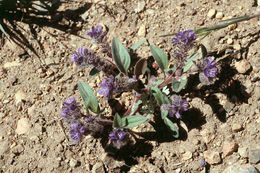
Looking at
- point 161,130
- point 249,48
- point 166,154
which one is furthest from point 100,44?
point 249,48

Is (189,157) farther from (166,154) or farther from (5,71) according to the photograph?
(5,71)

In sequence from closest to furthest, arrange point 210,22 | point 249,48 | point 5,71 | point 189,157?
1. point 189,157
2. point 249,48
3. point 210,22
4. point 5,71

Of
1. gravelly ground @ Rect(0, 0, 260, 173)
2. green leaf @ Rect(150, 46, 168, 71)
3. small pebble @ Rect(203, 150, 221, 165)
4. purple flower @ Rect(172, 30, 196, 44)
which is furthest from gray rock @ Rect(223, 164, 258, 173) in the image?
purple flower @ Rect(172, 30, 196, 44)

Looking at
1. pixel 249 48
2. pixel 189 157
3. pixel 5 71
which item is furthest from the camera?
pixel 5 71

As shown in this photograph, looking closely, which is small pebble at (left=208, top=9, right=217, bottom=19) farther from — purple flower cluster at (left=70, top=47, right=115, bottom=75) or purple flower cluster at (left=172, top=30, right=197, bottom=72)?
purple flower cluster at (left=70, top=47, right=115, bottom=75)

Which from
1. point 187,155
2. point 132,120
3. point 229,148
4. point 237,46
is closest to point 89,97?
point 132,120

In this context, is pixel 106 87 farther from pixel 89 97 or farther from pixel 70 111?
pixel 70 111

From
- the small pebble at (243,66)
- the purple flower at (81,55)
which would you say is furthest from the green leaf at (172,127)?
the purple flower at (81,55)
